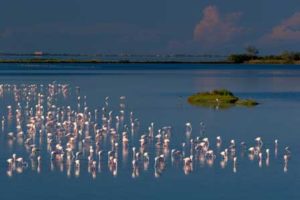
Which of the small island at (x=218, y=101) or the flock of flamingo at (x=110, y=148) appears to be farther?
the small island at (x=218, y=101)

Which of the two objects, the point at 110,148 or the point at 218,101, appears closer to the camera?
the point at 110,148

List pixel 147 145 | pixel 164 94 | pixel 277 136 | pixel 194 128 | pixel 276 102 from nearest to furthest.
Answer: pixel 147 145 → pixel 277 136 → pixel 194 128 → pixel 276 102 → pixel 164 94

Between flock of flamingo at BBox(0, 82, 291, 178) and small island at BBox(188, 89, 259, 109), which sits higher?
flock of flamingo at BBox(0, 82, 291, 178)

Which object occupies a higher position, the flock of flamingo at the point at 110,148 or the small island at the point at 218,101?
the flock of flamingo at the point at 110,148

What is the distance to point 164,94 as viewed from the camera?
5475 cm

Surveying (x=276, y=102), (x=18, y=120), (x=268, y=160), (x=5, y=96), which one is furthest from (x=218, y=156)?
(x=5, y=96)

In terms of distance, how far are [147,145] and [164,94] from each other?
2755 cm

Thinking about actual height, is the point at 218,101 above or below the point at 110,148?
below

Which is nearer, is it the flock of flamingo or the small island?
the flock of flamingo

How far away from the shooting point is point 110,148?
86.9 ft

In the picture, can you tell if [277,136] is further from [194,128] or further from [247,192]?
[247,192]

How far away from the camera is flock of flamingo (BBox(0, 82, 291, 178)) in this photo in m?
23.5

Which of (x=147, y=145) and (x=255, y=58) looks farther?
(x=255, y=58)

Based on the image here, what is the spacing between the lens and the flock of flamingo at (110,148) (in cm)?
2350
